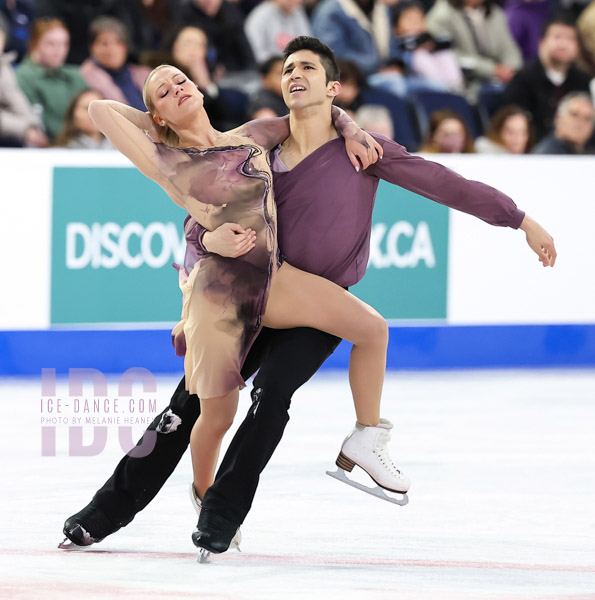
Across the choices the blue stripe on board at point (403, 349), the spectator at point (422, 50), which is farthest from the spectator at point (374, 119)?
the blue stripe on board at point (403, 349)

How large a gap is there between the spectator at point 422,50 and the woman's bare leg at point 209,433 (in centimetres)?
595

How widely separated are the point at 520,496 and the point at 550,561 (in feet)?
2.94

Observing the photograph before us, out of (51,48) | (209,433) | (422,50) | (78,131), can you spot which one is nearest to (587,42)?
(422,50)

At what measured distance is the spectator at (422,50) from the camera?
9133mm

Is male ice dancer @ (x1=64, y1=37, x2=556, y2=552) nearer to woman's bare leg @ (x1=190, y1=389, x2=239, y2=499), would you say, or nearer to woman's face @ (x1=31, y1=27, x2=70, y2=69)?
woman's bare leg @ (x1=190, y1=389, x2=239, y2=499)

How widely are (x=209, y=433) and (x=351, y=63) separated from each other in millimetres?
5189

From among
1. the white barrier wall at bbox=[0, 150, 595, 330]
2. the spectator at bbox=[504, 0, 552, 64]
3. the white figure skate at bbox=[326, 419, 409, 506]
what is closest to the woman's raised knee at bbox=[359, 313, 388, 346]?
the white figure skate at bbox=[326, 419, 409, 506]

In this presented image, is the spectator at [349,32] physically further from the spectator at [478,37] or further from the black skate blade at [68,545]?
the black skate blade at [68,545]

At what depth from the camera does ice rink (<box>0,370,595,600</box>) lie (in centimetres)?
320

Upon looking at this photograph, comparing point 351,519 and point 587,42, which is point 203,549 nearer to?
point 351,519

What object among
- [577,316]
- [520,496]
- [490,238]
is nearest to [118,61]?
[490,238]

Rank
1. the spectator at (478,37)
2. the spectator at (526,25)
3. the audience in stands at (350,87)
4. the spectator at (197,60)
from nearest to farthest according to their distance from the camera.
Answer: the spectator at (197,60) < the audience in stands at (350,87) < the spectator at (478,37) < the spectator at (526,25)

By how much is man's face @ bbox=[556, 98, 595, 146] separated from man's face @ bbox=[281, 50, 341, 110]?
16.0 feet

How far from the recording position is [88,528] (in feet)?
11.8
